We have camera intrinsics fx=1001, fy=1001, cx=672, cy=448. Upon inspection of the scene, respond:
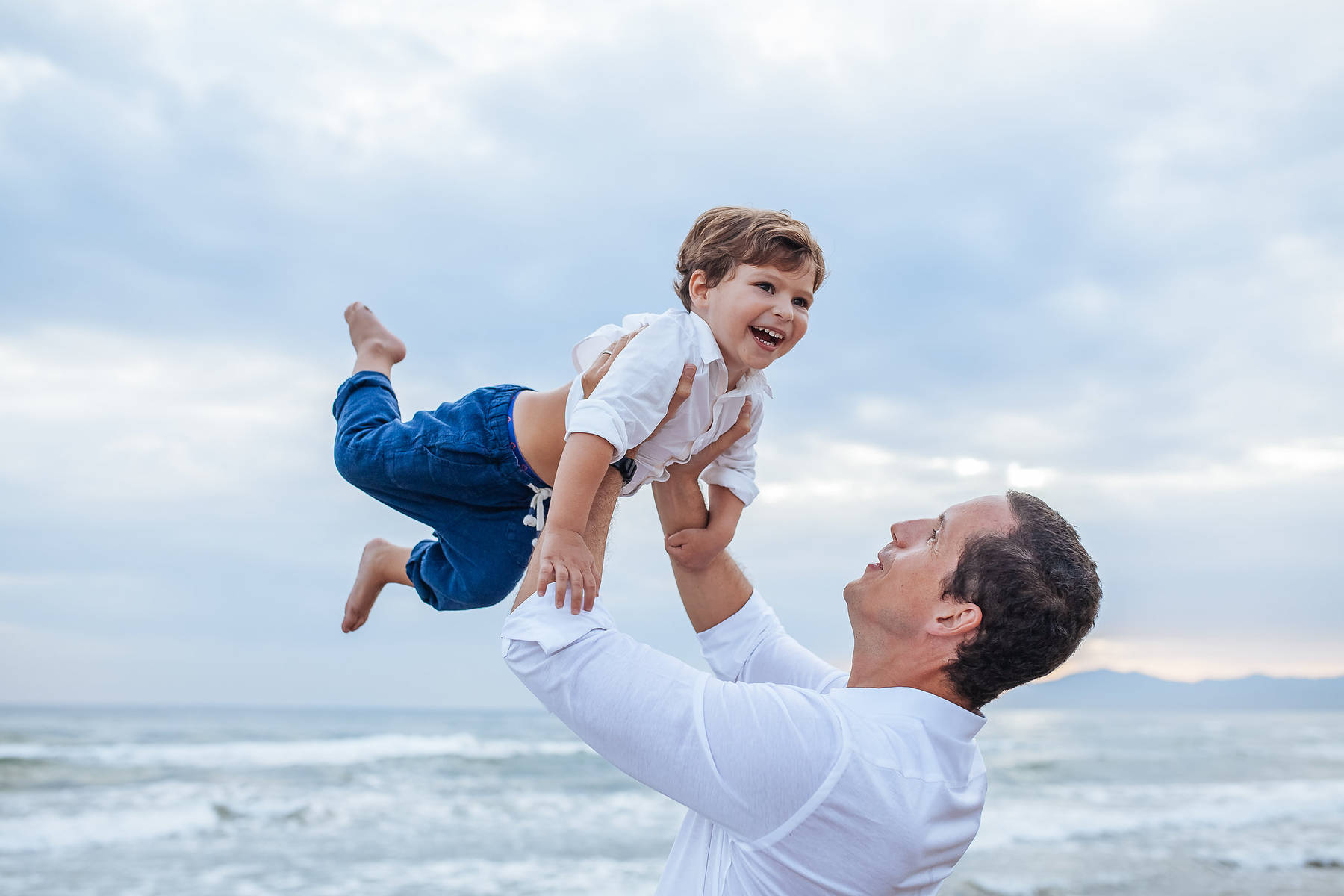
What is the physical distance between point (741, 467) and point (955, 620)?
0.86 m

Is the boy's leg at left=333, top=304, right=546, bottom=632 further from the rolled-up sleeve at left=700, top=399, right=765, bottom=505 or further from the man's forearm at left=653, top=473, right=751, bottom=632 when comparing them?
the rolled-up sleeve at left=700, top=399, right=765, bottom=505

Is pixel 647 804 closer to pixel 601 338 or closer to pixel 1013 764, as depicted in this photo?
pixel 1013 764

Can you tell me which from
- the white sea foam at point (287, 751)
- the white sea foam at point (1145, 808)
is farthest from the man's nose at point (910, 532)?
the white sea foam at point (287, 751)

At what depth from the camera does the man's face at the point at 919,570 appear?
2.01m

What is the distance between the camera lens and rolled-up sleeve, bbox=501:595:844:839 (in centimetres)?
171

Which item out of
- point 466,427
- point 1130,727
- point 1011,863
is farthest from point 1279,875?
point 1130,727

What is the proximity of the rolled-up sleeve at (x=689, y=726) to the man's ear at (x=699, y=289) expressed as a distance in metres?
1.10

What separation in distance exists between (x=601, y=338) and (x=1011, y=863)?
32.4 feet

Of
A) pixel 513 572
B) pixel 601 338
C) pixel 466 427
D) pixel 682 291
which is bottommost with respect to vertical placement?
pixel 513 572

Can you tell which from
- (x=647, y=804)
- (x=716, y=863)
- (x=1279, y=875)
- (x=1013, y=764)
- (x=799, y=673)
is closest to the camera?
(x=716, y=863)

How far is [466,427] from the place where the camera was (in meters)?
2.52

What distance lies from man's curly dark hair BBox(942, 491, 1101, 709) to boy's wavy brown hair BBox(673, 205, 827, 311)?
0.90 metres

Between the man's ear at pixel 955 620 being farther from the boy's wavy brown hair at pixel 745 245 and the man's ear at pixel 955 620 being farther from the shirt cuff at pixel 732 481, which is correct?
the boy's wavy brown hair at pixel 745 245

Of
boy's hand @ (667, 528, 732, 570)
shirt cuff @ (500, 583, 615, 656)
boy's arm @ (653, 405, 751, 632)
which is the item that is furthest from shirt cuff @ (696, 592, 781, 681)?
shirt cuff @ (500, 583, 615, 656)
